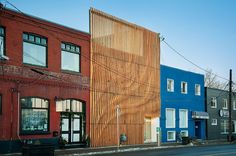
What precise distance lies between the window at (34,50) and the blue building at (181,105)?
16.1 m

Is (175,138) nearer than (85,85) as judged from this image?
No

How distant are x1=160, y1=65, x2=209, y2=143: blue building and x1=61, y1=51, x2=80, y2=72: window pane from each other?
41.5 ft

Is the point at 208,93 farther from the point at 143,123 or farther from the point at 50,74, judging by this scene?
the point at 50,74

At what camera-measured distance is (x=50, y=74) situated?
27031 millimetres

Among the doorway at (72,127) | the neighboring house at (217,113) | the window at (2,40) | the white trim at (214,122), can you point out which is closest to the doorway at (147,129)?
the doorway at (72,127)

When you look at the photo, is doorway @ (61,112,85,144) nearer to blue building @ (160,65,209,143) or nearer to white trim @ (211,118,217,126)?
blue building @ (160,65,209,143)

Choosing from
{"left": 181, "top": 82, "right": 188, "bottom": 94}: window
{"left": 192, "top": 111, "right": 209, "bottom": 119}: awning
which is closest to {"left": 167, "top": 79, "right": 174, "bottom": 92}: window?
{"left": 181, "top": 82, "right": 188, "bottom": 94}: window

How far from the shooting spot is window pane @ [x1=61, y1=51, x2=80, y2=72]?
28.6 meters

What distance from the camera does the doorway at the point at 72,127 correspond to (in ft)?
92.8

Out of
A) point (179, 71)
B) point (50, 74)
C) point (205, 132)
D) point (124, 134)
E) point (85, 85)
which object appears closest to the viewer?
point (50, 74)

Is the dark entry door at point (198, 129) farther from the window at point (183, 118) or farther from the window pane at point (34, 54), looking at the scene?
the window pane at point (34, 54)

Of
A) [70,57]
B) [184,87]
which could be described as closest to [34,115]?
[70,57]

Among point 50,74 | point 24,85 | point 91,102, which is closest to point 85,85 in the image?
point 91,102

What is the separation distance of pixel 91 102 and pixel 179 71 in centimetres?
1535
